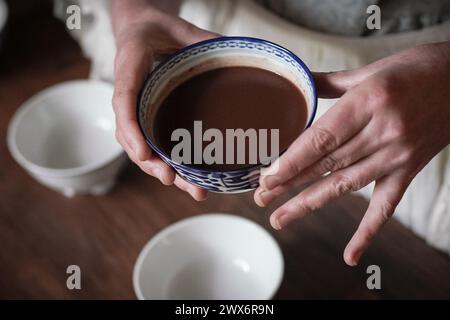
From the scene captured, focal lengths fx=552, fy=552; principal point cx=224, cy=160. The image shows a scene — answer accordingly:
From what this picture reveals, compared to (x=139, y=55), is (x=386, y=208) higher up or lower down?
lower down

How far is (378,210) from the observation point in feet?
2.30

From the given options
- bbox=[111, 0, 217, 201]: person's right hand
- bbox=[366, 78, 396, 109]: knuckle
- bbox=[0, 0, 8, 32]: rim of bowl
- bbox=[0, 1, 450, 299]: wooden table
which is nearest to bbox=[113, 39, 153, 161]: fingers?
bbox=[111, 0, 217, 201]: person's right hand

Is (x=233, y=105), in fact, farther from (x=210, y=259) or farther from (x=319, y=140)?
(x=210, y=259)

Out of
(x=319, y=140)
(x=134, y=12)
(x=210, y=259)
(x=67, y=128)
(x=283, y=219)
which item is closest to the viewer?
(x=319, y=140)

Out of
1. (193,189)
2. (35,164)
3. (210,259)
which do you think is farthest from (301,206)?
(35,164)

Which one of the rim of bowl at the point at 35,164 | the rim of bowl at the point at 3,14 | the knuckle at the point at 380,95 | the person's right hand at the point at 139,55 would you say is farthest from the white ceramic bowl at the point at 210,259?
the rim of bowl at the point at 3,14

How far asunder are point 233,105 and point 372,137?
0.17 m

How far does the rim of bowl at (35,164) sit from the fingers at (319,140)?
0.54m

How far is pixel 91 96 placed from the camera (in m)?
1.26

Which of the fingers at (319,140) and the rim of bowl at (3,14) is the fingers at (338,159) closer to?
the fingers at (319,140)

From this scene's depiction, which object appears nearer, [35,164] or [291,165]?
[291,165]

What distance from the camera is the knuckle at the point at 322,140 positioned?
0.59 metres

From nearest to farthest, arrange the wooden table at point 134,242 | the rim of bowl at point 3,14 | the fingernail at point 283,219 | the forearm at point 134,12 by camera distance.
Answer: the fingernail at point 283,219, the forearm at point 134,12, the wooden table at point 134,242, the rim of bowl at point 3,14
